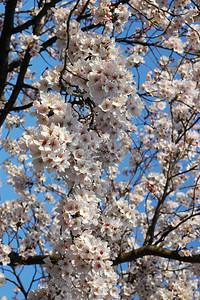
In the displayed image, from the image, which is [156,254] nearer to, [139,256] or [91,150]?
[139,256]

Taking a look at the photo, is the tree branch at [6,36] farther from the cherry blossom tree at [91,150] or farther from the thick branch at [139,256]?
the thick branch at [139,256]

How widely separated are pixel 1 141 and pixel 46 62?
2274 millimetres

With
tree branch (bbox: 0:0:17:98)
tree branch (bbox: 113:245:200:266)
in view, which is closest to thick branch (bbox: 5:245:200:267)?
tree branch (bbox: 113:245:200:266)

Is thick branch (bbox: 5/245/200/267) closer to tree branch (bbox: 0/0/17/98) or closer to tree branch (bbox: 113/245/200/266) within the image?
tree branch (bbox: 113/245/200/266)

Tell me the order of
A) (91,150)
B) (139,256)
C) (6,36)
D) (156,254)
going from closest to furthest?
(91,150) → (156,254) → (139,256) → (6,36)

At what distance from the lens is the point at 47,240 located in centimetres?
665

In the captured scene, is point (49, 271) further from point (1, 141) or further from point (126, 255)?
point (1, 141)

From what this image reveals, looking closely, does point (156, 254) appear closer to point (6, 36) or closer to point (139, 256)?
point (139, 256)

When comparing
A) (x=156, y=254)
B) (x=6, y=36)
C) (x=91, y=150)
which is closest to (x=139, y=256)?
(x=156, y=254)

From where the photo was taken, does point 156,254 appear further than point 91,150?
Yes

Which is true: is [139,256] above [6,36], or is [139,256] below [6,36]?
below

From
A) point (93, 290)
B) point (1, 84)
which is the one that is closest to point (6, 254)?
point (93, 290)

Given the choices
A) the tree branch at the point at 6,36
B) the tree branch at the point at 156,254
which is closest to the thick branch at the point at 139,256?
the tree branch at the point at 156,254

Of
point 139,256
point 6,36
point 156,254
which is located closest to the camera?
point 156,254
